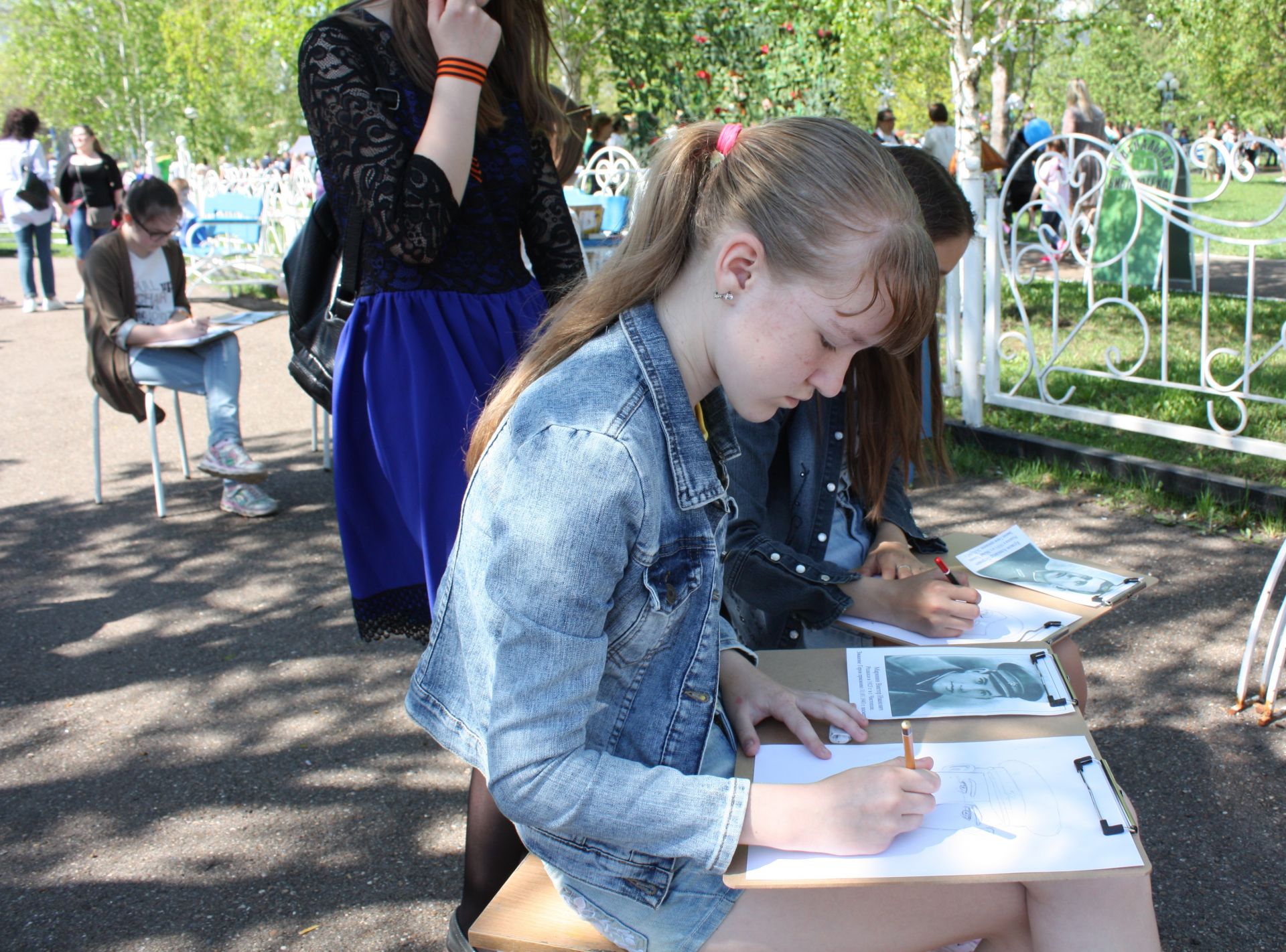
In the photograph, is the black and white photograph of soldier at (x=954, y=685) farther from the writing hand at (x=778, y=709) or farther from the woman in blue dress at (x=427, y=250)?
the woman in blue dress at (x=427, y=250)

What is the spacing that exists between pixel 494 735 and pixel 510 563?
0.67 feet

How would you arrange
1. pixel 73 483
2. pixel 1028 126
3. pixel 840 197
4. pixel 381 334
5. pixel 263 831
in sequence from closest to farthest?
pixel 840 197, pixel 381 334, pixel 263 831, pixel 73 483, pixel 1028 126

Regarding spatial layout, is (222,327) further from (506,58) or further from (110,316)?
(506,58)

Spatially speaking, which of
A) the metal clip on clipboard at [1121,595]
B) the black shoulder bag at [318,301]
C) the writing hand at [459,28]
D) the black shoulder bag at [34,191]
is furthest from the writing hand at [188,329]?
the black shoulder bag at [34,191]

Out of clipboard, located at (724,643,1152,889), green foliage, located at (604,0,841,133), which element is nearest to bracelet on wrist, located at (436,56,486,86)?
clipboard, located at (724,643,1152,889)

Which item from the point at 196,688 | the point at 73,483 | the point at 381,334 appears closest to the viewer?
the point at 381,334

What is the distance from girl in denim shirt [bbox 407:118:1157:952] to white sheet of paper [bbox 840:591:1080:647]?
22.1 inches

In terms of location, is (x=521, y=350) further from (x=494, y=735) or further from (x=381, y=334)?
(x=494, y=735)

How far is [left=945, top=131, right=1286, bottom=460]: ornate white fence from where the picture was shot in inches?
173

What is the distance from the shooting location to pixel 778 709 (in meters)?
1.62

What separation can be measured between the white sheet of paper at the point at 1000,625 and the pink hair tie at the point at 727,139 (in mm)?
920

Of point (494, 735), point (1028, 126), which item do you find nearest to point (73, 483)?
point (494, 735)

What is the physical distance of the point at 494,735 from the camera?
4.21 ft

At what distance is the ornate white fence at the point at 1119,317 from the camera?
441 cm
